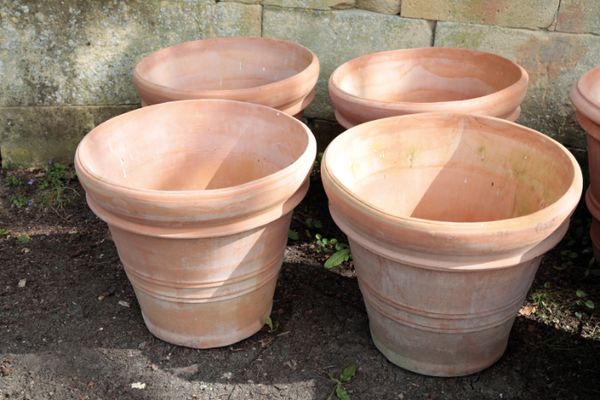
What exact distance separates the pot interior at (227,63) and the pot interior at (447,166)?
85 cm

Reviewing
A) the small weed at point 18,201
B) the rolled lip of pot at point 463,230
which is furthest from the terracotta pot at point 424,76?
the small weed at point 18,201

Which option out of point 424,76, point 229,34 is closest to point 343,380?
point 424,76

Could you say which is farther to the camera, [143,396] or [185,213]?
[143,396]

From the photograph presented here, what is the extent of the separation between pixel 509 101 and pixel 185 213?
4.79ft

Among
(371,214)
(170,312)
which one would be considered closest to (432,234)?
(371,214)

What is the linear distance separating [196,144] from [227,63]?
77 centimetres

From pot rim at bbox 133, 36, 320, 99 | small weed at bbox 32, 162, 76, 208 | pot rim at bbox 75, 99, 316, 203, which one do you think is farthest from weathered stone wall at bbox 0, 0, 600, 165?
pot rim at bbox 75, 99, 316, 203

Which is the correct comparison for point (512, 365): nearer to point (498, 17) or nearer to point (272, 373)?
point (272, 373)

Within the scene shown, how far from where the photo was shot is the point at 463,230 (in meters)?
1.94

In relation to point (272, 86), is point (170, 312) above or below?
below

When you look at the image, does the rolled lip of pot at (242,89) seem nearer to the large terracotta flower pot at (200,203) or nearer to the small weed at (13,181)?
the large terracotta flower pot at (200,203)

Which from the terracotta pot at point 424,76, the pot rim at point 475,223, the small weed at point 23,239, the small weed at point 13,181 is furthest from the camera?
the small weed at point 13,181

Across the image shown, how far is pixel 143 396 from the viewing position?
7.94 feet

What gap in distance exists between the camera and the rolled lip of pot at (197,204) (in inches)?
83.6
